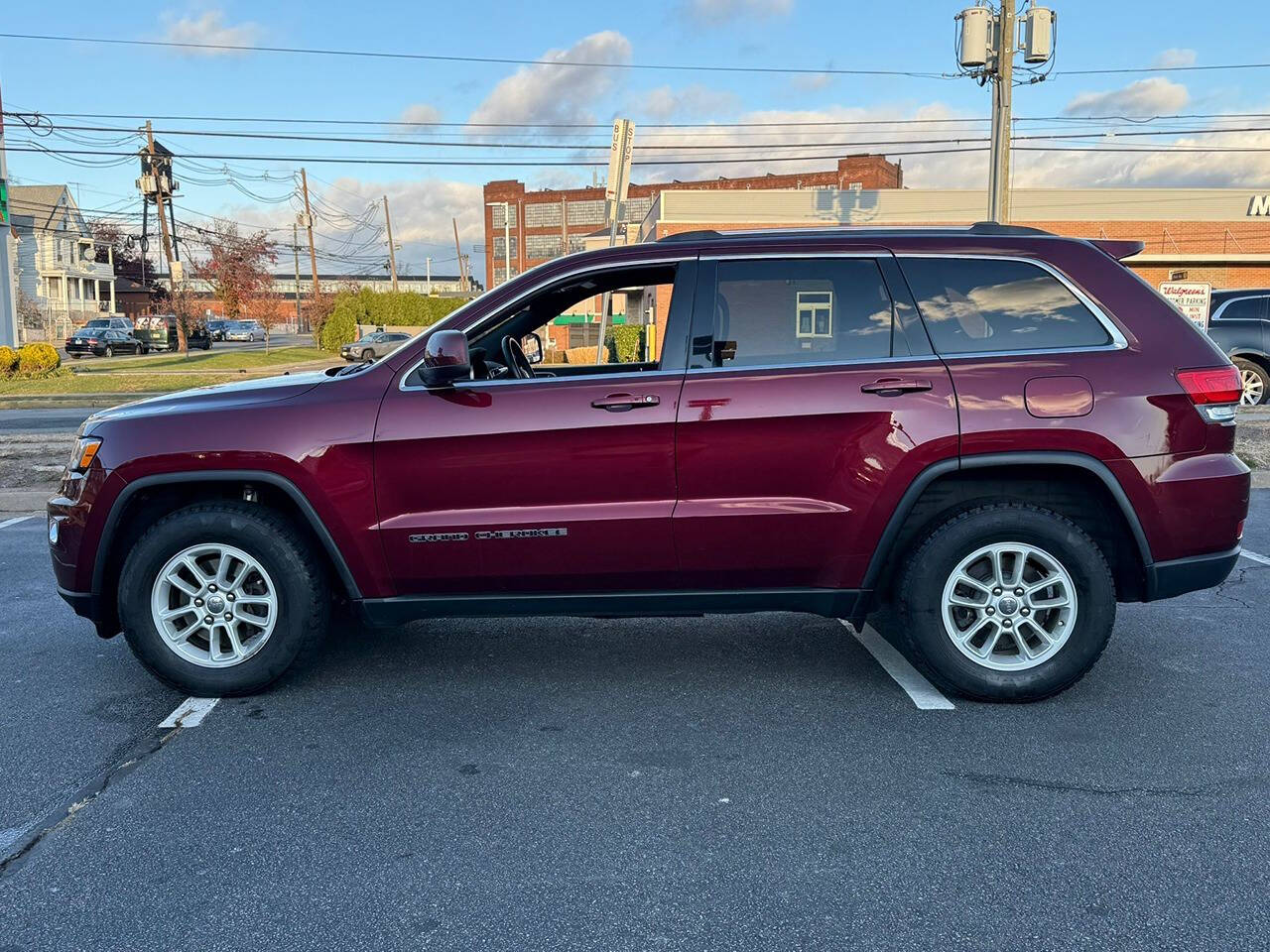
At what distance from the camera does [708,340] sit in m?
4.30

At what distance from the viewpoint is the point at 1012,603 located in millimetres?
4258

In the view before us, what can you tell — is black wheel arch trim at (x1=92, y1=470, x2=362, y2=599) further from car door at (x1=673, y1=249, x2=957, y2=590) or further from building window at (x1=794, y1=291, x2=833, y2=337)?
building window at (x1=794, y1=291, x2=833, y2=337)

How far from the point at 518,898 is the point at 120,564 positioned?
106 inches

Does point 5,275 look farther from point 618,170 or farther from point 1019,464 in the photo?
point 1019,464

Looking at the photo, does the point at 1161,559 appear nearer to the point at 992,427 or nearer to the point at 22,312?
the point at 992,427

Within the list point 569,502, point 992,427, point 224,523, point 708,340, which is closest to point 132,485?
point 224,523

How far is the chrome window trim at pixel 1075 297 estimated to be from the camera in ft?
13.9

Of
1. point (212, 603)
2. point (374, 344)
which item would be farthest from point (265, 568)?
point (374, 344)

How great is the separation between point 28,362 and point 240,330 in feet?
147

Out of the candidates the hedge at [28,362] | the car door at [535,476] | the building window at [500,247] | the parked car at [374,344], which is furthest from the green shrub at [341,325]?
the car door at [535,476]

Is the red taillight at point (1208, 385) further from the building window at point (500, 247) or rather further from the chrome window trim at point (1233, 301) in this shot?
the building window at point (500, 247)

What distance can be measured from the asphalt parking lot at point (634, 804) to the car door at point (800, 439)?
661mm

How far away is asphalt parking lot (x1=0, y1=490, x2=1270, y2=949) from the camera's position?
2752 mm

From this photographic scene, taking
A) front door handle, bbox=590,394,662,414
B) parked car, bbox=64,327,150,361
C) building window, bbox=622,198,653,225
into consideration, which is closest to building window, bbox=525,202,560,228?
building window, bbox=622,198,653,225
